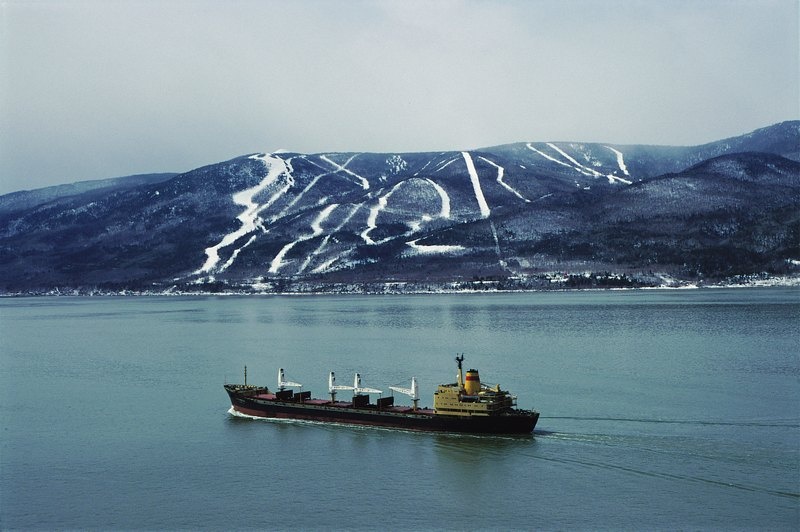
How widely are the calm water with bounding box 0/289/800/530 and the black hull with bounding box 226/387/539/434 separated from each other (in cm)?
91

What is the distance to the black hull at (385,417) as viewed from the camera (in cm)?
5131

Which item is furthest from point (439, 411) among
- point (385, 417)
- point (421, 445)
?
point (385, 417)

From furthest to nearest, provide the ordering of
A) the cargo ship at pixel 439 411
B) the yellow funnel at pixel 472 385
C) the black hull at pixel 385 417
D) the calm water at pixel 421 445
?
the yellow funnel at pixel 472 385
the cargo ship at pixel 439 411
the black hull at pixel 385 417
the calm water at pixel 421 445

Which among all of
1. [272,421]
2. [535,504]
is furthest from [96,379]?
[535,504]

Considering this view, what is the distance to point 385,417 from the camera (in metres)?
54.9

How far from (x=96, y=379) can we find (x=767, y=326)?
8066cm

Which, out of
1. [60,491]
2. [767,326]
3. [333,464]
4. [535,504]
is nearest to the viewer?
[535,504]

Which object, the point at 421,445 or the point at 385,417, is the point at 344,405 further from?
the point at 421,445

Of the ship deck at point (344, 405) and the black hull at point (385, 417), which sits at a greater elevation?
the ship deck at point (344, 405)

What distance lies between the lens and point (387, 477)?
44156 mm

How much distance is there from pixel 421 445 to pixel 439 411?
3.37 metres

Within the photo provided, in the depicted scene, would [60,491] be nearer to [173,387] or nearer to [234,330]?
[173,387]

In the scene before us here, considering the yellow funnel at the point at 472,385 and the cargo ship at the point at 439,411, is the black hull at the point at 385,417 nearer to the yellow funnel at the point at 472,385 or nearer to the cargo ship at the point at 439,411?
the cargo ship at the point at 439,411

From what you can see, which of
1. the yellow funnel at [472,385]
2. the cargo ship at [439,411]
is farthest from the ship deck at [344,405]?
the yellow funnel at [472,385]
